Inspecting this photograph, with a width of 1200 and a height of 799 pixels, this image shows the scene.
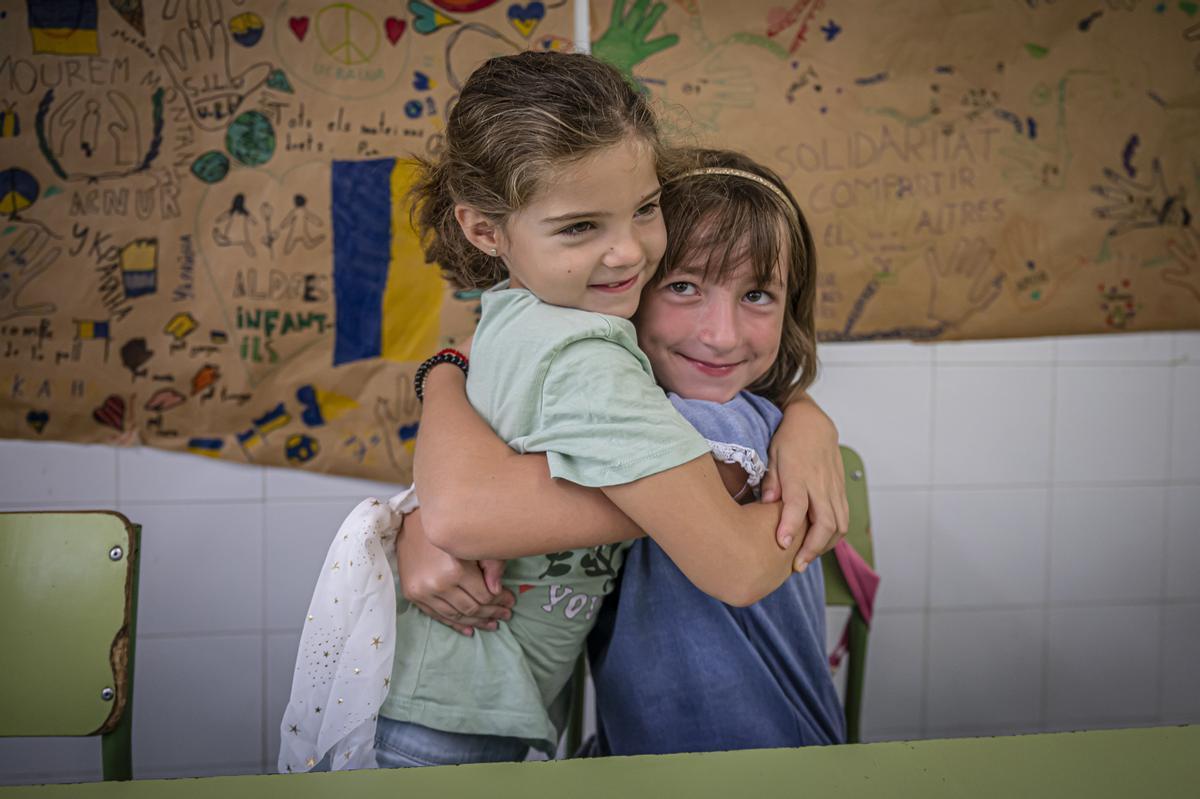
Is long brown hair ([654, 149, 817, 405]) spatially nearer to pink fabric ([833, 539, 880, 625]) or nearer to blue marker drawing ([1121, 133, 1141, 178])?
pink fabric ([833, 539, 880, 625])

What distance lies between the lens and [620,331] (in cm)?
91

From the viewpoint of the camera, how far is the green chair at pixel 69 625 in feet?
4.17

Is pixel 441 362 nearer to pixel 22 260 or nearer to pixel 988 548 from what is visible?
pixel 22 260

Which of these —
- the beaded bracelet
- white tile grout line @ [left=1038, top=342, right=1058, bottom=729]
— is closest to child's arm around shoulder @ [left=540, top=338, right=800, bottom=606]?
the beaded bracelet

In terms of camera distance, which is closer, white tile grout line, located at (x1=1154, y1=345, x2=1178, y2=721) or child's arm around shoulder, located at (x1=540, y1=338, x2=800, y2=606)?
child's arm around shoulder, located at (x1=540, y1=338, x2=800, y2=606)

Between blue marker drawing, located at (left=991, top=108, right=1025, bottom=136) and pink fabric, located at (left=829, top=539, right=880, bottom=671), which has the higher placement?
blue marker drawing, located at (left=991, top=108, right=1025, bottom=136)

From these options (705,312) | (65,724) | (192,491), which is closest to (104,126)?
(192,491)

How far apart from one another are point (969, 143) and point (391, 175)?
138 cm

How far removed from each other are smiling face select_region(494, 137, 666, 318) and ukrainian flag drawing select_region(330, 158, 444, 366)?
3.88ft

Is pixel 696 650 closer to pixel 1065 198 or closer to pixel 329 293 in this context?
pixel 329 293

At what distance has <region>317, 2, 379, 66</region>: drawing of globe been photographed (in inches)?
80.0

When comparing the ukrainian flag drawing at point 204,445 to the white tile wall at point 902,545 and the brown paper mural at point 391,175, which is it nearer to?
the brown paper mural at point 391,175

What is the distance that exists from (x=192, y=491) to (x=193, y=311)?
1.39 feet

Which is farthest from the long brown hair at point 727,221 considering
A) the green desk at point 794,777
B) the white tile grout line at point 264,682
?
the white tile grout line at point 264,682
